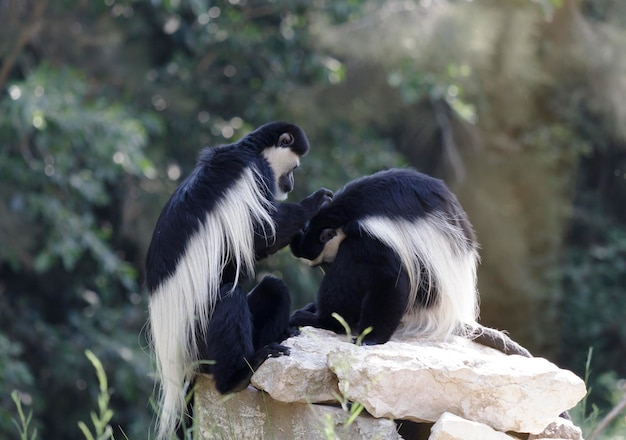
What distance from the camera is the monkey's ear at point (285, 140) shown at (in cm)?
306

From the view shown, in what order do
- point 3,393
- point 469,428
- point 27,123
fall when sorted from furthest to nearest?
1. point 3,393
2. point 27,123
3. point 469,428

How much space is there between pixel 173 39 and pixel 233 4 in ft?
1.99

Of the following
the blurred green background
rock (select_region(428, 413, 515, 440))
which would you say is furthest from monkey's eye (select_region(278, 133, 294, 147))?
the blurred green background

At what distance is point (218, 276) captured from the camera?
269 cm

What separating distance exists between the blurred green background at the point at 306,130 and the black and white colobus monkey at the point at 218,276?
2.94m

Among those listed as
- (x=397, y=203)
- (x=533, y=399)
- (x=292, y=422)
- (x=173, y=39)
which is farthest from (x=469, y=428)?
(x=173, y=39)

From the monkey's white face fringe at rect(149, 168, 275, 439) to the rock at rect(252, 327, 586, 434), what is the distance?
34cm

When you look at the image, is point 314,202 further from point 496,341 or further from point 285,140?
point 496,341

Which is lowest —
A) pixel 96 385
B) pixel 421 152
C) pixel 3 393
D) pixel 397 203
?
pixel 96 385

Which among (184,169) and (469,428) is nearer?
(469,428)

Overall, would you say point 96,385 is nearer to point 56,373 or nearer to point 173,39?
point 56,373

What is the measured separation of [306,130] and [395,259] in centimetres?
435

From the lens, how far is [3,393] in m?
5.93

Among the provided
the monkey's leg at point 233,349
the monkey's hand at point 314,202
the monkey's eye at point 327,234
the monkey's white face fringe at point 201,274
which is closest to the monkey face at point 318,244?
the monkey's eye at point 327,234
